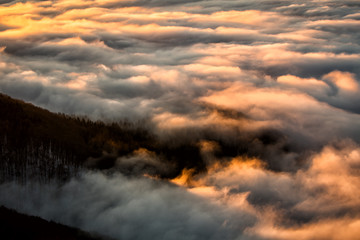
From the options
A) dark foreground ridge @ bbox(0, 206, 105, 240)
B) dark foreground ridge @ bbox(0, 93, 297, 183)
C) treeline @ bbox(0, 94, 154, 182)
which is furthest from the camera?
dark foreground ridge @ bbox(0, 93, 297, 183)

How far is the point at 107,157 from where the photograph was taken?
12319 cm

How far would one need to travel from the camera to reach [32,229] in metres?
79.5

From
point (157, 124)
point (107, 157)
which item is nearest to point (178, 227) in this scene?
point (107, 157)

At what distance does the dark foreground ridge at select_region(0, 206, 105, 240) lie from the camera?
7288 centimetres

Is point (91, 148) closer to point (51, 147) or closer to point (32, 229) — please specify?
point (51, 147)

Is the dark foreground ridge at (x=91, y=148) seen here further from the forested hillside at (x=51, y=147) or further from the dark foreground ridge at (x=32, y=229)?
the dark foreground ridge at (x=32, y=229)

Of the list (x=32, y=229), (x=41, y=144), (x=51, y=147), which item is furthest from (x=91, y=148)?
(x=32, y=229)

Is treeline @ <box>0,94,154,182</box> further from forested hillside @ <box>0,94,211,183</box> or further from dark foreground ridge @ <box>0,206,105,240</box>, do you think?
dark foreground ridge @ <box>0,206,105,240</box>

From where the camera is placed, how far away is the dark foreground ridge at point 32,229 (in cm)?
7288

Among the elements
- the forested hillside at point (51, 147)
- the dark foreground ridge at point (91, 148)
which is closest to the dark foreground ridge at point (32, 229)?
the forested hillside at point (51, 147)

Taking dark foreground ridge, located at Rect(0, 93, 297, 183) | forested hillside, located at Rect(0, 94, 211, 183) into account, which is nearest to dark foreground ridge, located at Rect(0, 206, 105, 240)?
forested hillside, located at Rect(0, 94, 211, 183)

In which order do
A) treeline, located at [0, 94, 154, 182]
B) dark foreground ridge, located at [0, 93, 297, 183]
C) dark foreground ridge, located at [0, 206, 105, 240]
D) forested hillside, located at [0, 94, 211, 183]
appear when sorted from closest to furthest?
dark foreground ridge, located at [0, 206, 105, 240] → treeline, located at [0, 94, 154, 182] → forested hillside, located at [0, 94, 211, 183] → dark foreground ridge, located at [0, 93, 297, 183]

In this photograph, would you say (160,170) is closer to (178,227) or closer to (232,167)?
(232,167)

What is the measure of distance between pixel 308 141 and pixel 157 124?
251 ft
